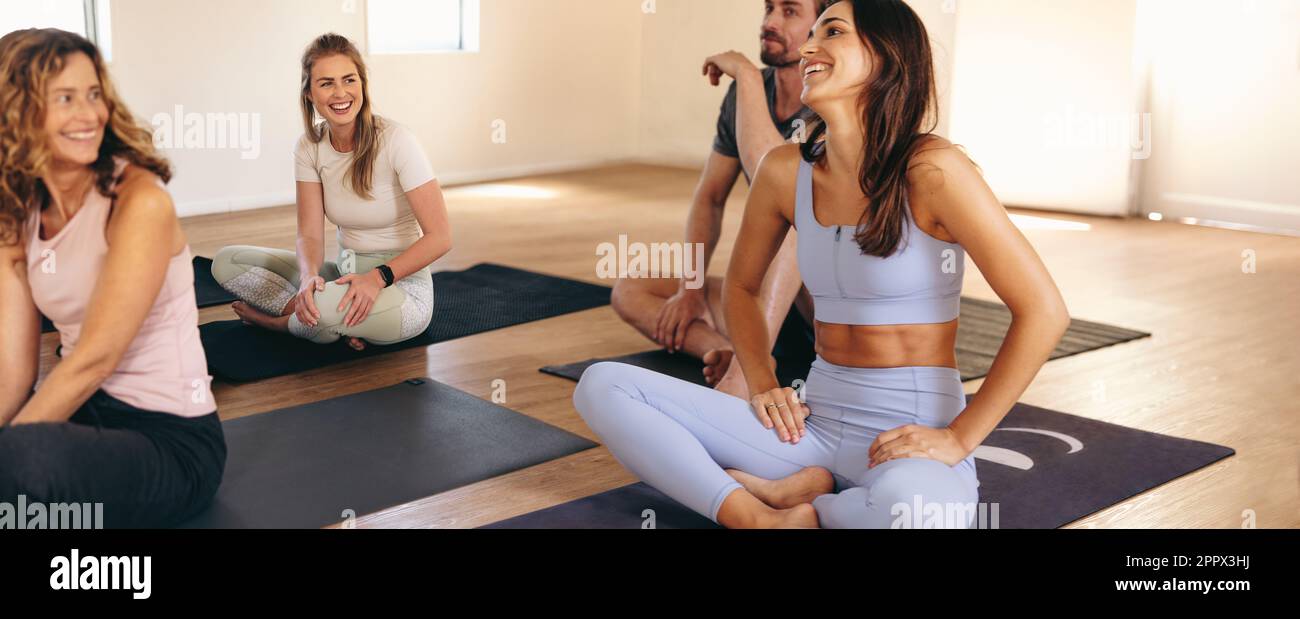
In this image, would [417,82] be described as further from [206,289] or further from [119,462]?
[119,462]

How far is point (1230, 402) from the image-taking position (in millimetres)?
3176

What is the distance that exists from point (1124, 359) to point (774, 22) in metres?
1.39

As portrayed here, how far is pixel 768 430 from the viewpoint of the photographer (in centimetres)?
222

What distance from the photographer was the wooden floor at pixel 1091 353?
2494 mm

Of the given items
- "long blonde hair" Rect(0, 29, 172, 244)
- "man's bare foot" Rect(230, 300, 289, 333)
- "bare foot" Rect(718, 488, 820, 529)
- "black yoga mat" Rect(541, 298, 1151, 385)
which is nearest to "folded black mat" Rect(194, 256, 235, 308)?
"man's bare foot" Rect(230, 300, 289, 333)

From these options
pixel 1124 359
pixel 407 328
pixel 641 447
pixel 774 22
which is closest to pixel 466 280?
pixel 407 328

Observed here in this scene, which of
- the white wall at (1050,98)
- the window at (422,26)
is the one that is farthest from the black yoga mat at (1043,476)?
the window at (422,26)

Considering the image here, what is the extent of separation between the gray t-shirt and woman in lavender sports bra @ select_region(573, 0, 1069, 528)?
100cm

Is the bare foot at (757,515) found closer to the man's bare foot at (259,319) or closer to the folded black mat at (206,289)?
the man's bare foot at (259,319)

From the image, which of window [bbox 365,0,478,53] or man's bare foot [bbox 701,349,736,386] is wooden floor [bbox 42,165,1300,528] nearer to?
man's bare foot [bbox 701,349,736,386]

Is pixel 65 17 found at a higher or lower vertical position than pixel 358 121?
higher

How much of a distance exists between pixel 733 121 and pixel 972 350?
3.19 feet

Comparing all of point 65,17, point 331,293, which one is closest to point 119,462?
point 331,293

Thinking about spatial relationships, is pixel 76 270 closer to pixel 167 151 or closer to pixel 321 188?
pixel 321 188
